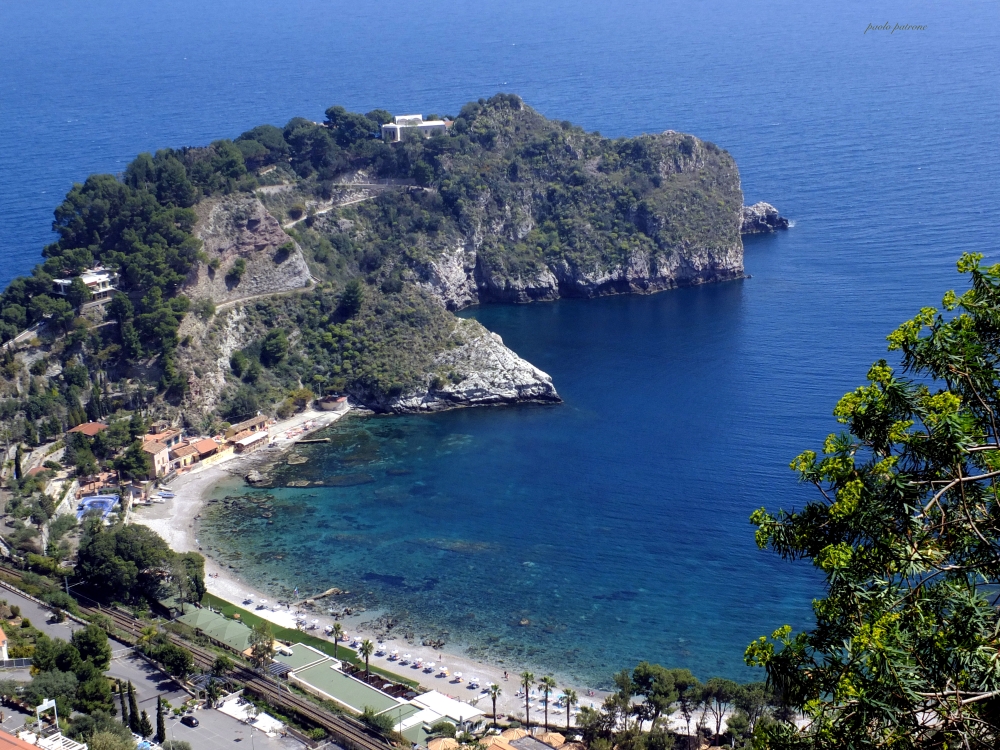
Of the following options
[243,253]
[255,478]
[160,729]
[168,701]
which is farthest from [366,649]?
[243,253]

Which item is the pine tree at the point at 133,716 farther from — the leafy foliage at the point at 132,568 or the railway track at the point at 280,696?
the leafy foliage at the point at 132,568

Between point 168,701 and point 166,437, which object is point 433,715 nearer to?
point 168,701

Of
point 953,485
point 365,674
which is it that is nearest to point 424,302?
point 365,674

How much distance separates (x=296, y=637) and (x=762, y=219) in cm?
7154

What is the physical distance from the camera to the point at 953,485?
39.9 feet

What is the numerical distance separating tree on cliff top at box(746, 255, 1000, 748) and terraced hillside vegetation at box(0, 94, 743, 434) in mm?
63171

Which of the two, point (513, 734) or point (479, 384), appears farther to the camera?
point (479, 384)

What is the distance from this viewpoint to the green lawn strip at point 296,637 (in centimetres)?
4744

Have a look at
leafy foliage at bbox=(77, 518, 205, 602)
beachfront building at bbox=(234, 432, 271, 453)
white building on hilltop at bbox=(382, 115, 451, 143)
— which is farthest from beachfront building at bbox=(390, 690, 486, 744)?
white building on hilltop at bbox=(382, 115, 451, 143)

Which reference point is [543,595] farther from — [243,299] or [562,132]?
[562,132]

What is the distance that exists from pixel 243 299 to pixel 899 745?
242 ft

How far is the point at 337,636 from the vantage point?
50000 mm

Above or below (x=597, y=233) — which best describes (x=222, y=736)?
below

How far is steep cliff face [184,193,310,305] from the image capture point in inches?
3162
